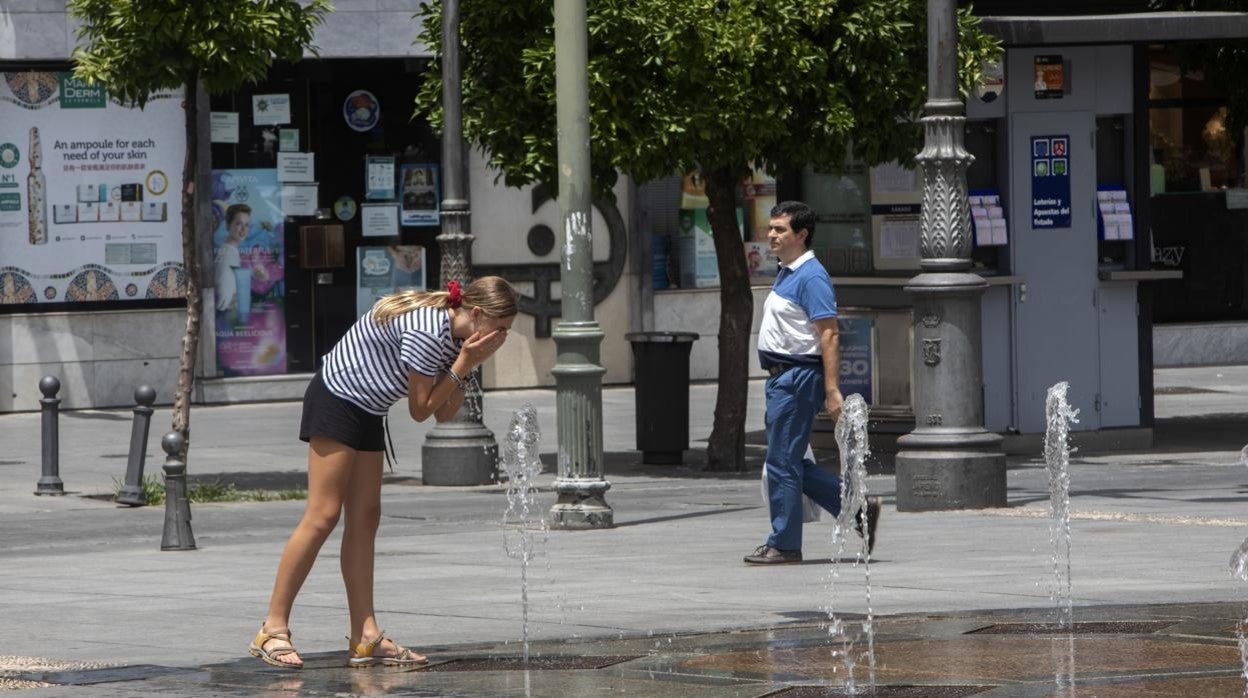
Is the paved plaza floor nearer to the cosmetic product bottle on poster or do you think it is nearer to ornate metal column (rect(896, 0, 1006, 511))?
ornate metal column (rect(896, 0, 1006, 511))

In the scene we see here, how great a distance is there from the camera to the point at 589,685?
7.36 metres

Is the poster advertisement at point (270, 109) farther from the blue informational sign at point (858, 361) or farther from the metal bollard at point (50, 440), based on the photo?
the blue informational sign at point (858, 361)

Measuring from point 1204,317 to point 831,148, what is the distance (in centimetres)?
1176

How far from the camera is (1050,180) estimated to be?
17141 mm

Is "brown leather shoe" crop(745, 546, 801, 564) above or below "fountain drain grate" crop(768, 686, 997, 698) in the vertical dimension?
below

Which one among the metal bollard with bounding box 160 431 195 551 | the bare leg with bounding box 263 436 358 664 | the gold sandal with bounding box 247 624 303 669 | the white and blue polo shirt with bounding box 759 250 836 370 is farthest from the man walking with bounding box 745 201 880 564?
the metal bollard with bounding box 160 431 195 551

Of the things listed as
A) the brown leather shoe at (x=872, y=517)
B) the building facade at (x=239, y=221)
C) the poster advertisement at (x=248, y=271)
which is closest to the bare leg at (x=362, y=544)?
the brown leather shoe at (x=872, y=517)

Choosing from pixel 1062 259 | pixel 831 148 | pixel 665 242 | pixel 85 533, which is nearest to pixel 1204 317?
pixel 665 242

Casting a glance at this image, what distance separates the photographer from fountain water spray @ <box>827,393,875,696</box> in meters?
8.09

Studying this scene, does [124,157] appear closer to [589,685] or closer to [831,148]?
[831,148]

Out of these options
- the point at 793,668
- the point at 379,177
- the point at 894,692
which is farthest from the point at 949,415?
the point at 379,177

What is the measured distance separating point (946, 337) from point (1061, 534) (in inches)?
91.8

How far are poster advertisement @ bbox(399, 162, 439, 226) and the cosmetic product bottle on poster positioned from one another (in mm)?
3616

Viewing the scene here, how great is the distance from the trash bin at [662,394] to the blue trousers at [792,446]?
664 centimetres
